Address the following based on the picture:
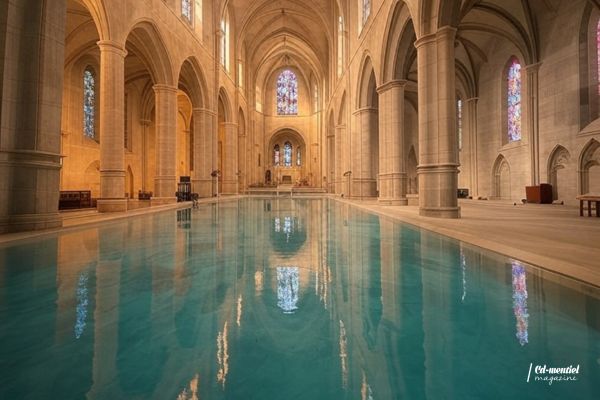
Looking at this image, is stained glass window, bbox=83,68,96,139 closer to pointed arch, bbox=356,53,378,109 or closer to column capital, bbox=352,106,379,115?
pointed arch, bbox=356,53,378,109

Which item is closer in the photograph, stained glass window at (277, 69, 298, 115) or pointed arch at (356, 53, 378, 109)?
pointed arch at (356, 53, 378, 109)

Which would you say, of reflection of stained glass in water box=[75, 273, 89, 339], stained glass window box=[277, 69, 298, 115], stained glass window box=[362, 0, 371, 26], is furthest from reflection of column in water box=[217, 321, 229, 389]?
stained glass window box=[277, 69, 298, 115]

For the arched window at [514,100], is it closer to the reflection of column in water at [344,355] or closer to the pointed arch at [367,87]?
the pointed arch at [367,87]

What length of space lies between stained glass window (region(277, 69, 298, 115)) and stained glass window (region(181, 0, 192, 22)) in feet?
93.8

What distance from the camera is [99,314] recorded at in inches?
98.8

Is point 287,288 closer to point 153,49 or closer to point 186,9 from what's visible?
point 153,49

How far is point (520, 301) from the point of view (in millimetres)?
2740

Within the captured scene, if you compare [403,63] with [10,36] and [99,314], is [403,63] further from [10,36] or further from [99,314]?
[99,314]

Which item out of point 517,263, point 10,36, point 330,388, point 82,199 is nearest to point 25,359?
point 330,388

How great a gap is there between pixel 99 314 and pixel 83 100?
2459 cm

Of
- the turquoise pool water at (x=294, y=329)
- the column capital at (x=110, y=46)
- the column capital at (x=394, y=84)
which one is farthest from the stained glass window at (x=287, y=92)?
the turquoise pool water at (x=294, y=329)

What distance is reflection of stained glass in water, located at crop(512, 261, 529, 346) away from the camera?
2.18 m

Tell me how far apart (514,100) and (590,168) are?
7.90 meters

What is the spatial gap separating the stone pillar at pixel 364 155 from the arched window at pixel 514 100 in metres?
10.2
